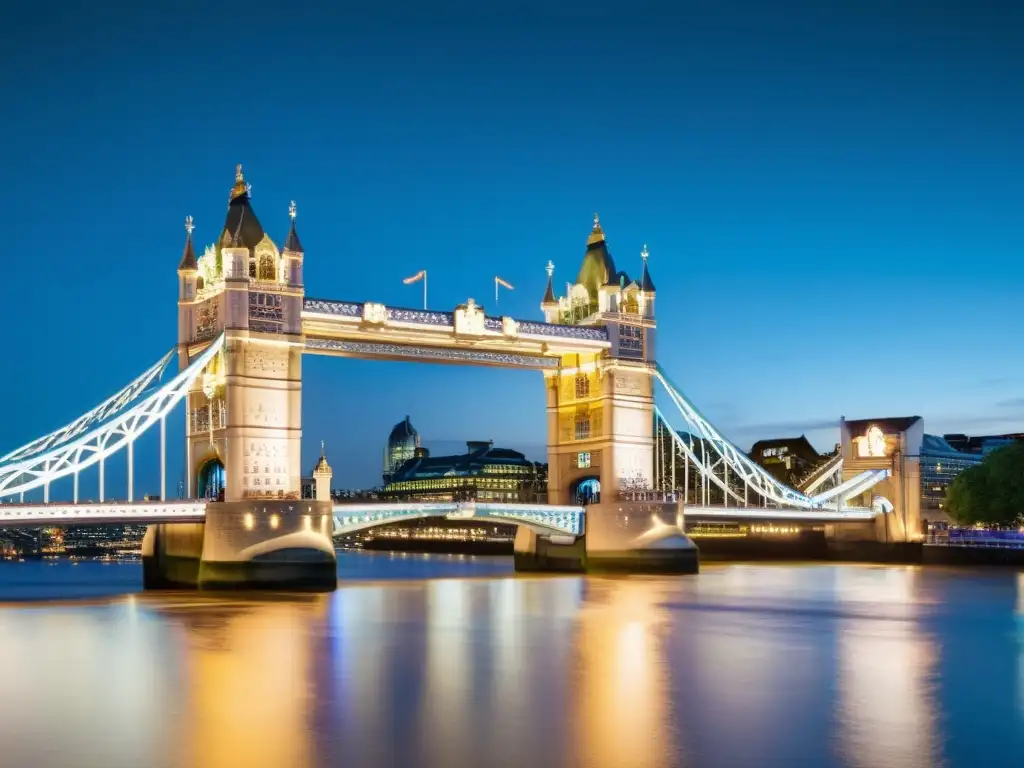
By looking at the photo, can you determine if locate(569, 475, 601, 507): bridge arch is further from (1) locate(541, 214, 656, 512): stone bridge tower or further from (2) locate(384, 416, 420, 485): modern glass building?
(2) locate(384, 416, 420, 485): modern glass building

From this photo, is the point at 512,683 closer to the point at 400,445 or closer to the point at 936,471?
the point at 936,471

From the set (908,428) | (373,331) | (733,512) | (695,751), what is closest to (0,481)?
(373,331)

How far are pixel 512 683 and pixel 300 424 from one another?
58.1 feet

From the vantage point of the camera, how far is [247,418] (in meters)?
33.8

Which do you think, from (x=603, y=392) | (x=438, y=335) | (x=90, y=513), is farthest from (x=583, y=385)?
(x=90, y=513)

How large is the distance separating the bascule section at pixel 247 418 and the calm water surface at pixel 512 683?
4.34 feet

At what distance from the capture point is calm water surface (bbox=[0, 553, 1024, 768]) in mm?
13461

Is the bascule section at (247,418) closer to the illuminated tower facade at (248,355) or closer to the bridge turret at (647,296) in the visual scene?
the illuminated tower facade at (248,355)

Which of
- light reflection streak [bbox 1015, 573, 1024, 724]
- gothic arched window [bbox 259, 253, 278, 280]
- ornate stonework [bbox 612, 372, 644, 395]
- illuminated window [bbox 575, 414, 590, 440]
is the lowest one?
light reflection streak [bbox 1015, 573, 1024, 724]

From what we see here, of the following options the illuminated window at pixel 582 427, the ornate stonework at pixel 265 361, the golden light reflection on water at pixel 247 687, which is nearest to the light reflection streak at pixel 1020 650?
the golden light reflection on water at pixel 247 687

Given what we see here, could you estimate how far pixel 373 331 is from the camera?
121 feet

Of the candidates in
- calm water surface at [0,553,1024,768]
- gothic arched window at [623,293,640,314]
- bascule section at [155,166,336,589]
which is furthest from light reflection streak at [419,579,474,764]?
gothic arched window at [623,293,640,314]

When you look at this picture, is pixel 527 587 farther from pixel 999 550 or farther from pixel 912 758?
pixel 912 758

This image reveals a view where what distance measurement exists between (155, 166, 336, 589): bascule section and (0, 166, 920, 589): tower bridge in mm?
43
